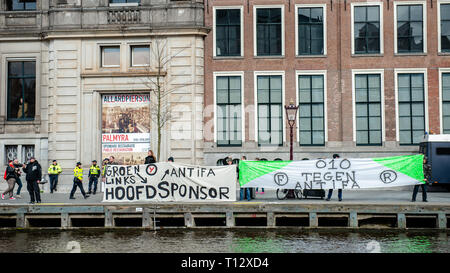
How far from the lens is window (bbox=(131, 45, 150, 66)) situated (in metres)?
32.8

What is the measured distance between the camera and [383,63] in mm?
32750

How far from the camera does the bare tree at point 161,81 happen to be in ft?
105

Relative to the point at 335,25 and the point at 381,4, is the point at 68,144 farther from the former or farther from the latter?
the point at 381,4

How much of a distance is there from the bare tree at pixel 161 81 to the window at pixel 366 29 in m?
10.1

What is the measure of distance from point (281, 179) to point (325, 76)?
37.6ft

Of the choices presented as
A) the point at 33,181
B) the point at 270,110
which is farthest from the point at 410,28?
the point at 33,181

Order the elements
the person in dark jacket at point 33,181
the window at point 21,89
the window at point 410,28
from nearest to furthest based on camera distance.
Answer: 1. the person in dark jacket at point 33,181
2. the window at point 410,28
3. the window at point 21,89

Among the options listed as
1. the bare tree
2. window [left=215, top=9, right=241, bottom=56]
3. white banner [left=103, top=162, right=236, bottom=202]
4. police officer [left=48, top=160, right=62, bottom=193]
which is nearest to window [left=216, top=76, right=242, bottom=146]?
window [left=215, top=9, right=241, bottom=56]

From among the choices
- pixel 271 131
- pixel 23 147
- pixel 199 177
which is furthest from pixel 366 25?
pixel 23 147

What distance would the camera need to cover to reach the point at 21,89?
112 ft

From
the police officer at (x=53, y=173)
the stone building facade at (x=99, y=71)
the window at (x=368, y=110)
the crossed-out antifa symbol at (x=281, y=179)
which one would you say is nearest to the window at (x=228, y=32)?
the stone building facade at (x=99, y=71)

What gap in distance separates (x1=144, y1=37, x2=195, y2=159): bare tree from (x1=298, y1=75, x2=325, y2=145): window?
6754mm

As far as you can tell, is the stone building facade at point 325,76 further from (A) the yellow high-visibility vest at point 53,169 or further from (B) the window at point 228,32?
(A) the yellow high-visibility vest at point 53,169

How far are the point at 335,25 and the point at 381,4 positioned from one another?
9.83 ft
